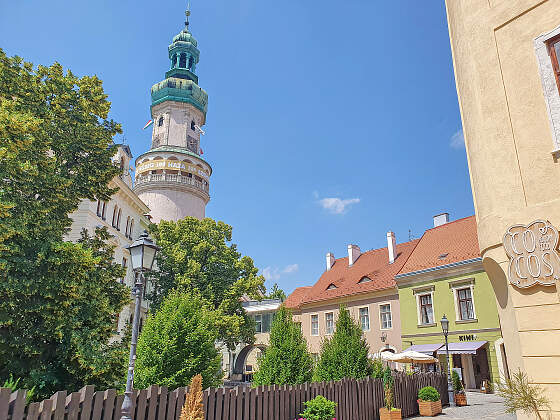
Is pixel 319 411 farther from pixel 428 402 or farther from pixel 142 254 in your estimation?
pixel 428 402

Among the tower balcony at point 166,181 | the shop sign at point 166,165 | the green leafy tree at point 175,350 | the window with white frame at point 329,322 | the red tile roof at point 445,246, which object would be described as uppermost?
the shop sign at point 166,165

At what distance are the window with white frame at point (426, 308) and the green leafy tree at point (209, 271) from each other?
12.0 m

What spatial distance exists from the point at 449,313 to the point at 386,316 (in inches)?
229

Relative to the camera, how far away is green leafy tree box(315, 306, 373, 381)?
15.5 m

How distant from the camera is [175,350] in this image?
460 inches

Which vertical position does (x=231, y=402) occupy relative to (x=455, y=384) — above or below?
above

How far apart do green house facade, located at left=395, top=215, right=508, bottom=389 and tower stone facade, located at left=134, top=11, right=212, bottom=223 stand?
2291 centimetres

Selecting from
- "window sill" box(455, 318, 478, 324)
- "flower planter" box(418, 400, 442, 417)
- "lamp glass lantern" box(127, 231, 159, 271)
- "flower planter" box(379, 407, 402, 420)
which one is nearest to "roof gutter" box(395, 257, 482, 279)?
"window sill" box(455, 318, 478, 324)

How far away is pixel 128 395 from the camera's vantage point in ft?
23.2

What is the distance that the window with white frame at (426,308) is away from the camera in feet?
90.5

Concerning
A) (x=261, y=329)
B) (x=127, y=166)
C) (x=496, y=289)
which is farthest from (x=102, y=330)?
(x=261, y=329)

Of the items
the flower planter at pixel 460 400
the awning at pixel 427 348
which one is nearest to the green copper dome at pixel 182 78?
the awning at pixel 427 348

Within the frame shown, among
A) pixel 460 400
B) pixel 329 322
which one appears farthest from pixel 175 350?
pixel 329 322

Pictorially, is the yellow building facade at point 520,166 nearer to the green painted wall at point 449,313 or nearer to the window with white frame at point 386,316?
the green painted wall at point 449,313
